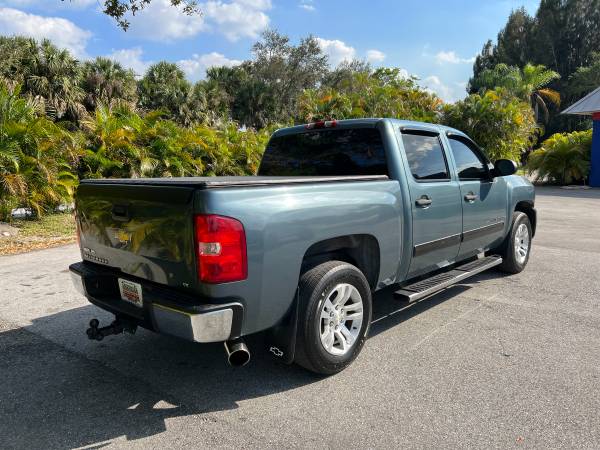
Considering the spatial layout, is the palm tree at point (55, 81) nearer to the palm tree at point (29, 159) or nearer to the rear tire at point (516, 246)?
the palm tree at point (29, 159)

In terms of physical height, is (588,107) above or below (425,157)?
above

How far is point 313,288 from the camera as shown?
3.01 meters

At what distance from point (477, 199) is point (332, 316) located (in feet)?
7.83

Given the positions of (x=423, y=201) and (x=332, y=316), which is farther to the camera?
(x=423, y=201)

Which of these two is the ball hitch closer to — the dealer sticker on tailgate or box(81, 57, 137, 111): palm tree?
the dealer sticker on tailgate

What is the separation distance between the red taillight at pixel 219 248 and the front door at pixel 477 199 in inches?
107

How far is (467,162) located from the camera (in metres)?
4.88

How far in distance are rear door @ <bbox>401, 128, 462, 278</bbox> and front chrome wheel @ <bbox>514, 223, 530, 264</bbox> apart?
1.73 meters

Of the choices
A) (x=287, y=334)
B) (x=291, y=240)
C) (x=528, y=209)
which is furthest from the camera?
(x=528, y=209)

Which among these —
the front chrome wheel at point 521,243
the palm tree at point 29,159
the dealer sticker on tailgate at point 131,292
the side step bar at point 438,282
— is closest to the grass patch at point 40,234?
the palm tree at point 29,159

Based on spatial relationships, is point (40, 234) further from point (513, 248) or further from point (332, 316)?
point (513, 248)

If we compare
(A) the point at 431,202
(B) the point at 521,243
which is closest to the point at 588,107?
(B) the point at 521,243

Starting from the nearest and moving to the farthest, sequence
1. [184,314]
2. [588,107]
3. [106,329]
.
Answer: [184,314]
[106,329]
[588,107]

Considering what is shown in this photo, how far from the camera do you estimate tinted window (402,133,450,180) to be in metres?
4.07
